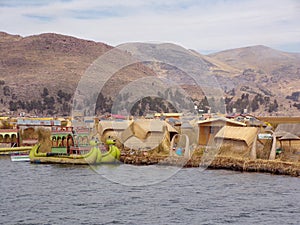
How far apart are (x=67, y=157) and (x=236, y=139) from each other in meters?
12.1

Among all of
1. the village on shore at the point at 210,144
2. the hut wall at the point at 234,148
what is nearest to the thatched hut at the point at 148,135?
the village on shore at the point at 210,144

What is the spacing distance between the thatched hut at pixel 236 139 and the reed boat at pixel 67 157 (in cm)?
834

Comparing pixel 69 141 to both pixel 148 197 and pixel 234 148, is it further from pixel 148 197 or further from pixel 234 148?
pixel 148 197

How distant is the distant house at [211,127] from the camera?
44000 millimetres

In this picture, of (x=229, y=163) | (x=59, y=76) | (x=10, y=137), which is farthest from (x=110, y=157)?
(x=59, y=76)

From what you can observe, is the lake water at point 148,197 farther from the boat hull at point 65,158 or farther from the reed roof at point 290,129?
the reed roof at point 290,129

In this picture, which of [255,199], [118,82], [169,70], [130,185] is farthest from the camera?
[169,70]

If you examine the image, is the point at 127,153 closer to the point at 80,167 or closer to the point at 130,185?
the point at 80,167

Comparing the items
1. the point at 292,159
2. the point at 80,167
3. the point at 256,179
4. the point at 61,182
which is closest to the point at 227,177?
the point at 256,179

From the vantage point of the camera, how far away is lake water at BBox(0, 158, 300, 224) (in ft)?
72.6

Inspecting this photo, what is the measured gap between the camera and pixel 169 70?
431 ft

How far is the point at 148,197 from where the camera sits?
26.7m

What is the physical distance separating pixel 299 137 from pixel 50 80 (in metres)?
92.5

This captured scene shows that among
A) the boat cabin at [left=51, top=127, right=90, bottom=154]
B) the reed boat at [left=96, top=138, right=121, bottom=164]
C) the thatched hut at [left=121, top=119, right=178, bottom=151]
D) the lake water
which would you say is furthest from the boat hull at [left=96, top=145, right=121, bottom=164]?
the thatched hut at [left=121, top=119, right=178, bottom=151]
